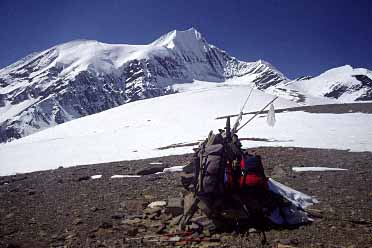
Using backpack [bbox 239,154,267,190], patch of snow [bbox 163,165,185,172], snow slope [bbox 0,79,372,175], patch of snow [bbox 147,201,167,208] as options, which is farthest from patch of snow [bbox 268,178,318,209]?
snow slope [bbox 0,79,372,175]

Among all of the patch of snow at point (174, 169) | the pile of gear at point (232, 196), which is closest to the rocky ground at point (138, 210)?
the patch of snow at point (174, 169)

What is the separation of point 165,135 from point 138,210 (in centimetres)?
2745

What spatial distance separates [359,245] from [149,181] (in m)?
9.66

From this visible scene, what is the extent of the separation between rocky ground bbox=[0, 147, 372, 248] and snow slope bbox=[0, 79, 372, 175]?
748 cm

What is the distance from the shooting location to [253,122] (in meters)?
39.8

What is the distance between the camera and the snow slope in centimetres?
2664

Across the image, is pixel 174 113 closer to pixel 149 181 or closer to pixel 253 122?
pixel 253 122

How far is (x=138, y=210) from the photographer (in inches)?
446

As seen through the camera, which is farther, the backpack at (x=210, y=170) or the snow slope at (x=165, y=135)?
the snow slope at (x=165, y=135)

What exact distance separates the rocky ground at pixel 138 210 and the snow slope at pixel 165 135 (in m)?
7.48

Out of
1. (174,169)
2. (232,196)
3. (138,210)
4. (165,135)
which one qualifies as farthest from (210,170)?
(165,135)

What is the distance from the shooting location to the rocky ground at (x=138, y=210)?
28.8 feet

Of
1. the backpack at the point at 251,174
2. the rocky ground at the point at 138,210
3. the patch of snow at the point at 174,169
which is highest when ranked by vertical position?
the backpack at the point at 251,174

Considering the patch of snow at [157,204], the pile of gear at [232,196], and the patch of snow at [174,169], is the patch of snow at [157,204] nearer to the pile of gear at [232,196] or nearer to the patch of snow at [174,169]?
the pile of gear at [232,196]
